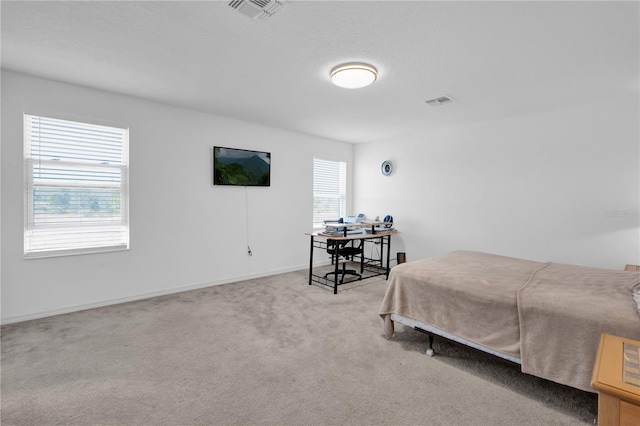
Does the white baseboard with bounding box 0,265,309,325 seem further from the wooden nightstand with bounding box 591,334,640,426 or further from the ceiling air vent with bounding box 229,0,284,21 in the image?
the wooden nightstand with bounding box 591,334,640,426

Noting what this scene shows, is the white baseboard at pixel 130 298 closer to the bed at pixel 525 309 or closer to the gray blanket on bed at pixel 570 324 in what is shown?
the bed at pixel 525 309

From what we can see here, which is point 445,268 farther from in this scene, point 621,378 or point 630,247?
point 630,247

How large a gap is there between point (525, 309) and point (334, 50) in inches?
89.9

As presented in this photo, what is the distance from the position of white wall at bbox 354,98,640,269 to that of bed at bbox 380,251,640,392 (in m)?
1.20

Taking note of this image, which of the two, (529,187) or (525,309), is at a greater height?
(529,187)

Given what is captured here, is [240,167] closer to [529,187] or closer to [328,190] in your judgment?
[328,190]

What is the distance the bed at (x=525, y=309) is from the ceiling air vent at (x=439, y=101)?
1877mm

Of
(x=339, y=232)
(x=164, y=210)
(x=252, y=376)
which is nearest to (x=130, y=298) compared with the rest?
(x=164, y=210)

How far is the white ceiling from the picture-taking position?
1.90m

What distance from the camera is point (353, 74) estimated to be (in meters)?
2.63

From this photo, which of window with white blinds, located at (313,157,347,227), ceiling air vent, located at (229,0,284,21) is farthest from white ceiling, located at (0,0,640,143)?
window with white blinds, located at (313,157,347,227)

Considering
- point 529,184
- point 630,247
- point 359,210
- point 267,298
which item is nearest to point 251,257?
point 267,298

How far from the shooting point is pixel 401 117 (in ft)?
13.7

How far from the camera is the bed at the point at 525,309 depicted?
169 cm
